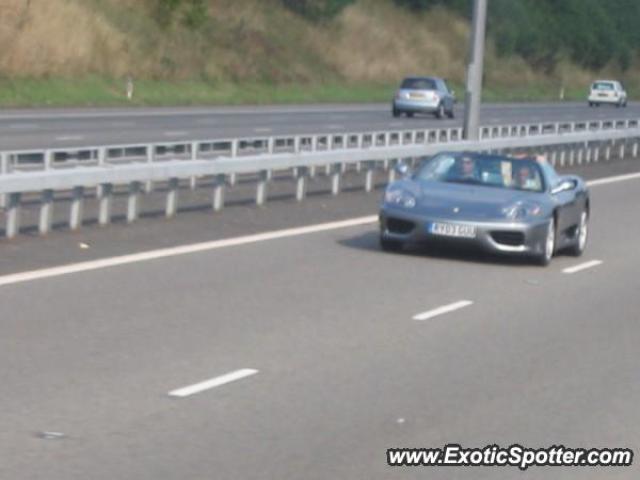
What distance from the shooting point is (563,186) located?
19.9 m

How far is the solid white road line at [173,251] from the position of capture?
1575 cm

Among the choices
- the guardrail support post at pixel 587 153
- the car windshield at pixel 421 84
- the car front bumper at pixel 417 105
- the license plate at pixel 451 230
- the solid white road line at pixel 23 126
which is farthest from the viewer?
the car windshield at pixel 421 84

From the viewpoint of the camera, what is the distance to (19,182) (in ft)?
61.1

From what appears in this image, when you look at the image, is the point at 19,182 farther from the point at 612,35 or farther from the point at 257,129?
the point at 612,35

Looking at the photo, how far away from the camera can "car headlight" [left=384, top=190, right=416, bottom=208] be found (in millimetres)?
18859

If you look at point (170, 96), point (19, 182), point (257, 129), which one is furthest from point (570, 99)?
point (19, 182)

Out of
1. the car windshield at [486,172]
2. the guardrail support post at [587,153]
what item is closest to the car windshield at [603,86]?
the guardrail support post at [587,153]

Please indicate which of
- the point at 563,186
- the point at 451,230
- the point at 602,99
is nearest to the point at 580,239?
the point at 563,186

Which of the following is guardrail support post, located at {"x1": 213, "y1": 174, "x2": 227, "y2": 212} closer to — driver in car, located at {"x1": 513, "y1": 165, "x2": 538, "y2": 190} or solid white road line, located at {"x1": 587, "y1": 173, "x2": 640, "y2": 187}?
driver in car, located at {"x1": 513, "y1": 165, "x2": 538, "y2": 190}

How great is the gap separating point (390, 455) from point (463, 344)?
4206mm

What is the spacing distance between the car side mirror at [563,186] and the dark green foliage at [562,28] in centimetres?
7728

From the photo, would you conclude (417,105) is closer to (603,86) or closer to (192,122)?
(192,122)

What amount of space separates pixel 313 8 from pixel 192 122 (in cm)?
3686

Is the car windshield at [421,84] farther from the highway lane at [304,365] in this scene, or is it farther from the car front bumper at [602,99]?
the highway lane at [304,365]
